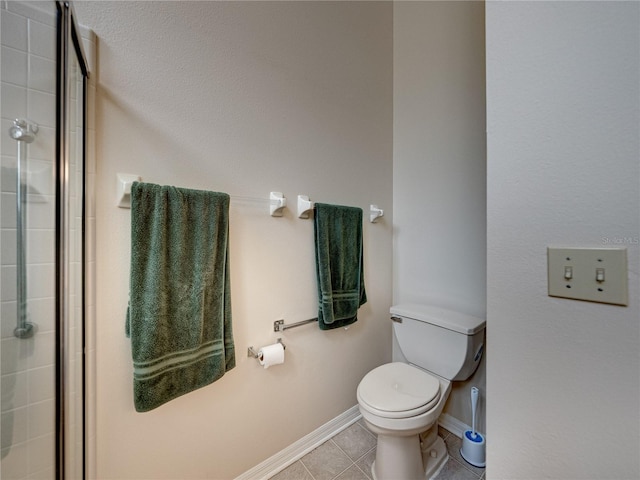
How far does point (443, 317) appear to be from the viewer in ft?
4.48

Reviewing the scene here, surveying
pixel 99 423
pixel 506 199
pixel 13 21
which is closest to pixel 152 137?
pixel 13 21

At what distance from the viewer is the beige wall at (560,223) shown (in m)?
0.47

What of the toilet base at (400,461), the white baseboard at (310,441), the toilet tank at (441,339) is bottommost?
the white baseboard at (310,441)

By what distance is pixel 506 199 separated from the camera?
0.60 meters

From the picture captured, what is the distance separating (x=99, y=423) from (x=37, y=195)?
0.78 m

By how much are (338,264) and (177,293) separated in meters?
0.83

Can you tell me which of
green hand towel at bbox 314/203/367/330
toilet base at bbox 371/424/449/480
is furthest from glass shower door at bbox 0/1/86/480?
toilet base at bbox 371/424/449/480

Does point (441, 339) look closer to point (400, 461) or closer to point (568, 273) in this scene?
point (400, 461)

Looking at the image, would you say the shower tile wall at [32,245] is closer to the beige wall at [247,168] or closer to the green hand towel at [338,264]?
the beige wall at [247,168]

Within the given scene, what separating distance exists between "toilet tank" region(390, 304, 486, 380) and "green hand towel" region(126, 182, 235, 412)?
1008 millimetres

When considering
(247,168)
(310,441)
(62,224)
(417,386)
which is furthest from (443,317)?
(62,224)

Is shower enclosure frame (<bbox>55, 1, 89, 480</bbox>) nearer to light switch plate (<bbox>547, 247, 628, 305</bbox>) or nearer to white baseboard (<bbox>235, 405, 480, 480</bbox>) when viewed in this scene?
white baseboard (<bbox>235, 405, 480, 480</bbox>)

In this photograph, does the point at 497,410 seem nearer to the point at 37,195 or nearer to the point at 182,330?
the point at 182,330

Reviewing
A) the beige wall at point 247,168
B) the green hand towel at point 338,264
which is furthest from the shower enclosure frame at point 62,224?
the green hand towel at point 338,264
